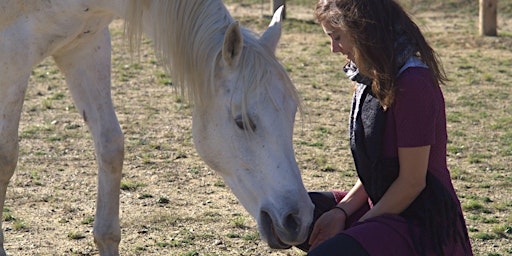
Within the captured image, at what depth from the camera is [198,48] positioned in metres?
3.11

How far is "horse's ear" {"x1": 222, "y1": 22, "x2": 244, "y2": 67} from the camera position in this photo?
292cm

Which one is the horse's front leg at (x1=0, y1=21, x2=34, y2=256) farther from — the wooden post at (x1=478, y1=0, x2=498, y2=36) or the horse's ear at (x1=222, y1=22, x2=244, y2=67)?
the wooden post at (x1=478, y1=0, x2=498, y2=36)

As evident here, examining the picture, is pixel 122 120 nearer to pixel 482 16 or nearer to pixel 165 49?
pixel 165 49

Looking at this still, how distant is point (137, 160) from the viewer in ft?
19.1

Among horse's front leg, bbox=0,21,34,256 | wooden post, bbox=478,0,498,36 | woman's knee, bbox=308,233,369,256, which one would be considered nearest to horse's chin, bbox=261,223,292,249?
Answer: woman's knee, bbox=308,233,369,256

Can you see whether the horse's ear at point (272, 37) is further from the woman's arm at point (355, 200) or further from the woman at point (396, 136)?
the woman's arm at point (355, 200)

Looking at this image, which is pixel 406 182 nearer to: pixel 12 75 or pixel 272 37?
pixel 272 37

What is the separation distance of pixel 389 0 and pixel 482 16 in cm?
777

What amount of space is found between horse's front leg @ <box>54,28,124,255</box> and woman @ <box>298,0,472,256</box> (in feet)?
4.52

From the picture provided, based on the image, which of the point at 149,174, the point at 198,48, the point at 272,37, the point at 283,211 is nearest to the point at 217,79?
the point at 198,48

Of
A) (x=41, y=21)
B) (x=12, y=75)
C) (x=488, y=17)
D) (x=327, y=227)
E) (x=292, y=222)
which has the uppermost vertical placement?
(x=41, y=21)

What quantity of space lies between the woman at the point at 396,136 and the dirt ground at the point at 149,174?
1.87 feet

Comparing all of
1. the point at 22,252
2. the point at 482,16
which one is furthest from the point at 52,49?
the point at 482,16

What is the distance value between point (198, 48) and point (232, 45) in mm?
177
